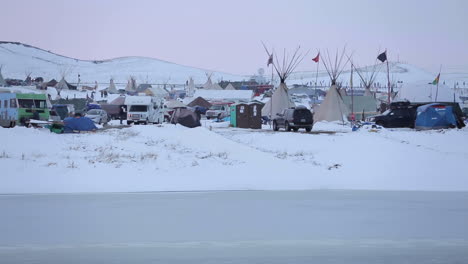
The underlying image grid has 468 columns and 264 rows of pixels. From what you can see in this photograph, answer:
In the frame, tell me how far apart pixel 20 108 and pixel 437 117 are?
24.1 meters

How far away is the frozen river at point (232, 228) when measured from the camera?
25.7 ft

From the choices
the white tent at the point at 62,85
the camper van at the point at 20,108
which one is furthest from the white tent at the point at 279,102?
the white tent at the point at 62,85

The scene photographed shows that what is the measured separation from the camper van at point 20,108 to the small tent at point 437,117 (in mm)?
22394

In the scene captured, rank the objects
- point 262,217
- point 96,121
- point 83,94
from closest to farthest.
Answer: point 262,217, point 96,121, point 83,94

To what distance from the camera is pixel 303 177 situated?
53.1ft

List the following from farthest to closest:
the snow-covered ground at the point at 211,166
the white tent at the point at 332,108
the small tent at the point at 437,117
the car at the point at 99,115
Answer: the white tent at the point at 332,108
the car at the point at 99,115
the small tent at the point at 437,117
the snow-covered ground at the point at 211,166

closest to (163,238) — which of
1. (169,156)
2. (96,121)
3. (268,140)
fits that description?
(169,156)

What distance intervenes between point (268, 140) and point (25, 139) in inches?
423

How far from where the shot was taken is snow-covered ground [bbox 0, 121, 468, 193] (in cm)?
1504

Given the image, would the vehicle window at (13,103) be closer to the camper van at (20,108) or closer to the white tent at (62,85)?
the camper van at (20,108)

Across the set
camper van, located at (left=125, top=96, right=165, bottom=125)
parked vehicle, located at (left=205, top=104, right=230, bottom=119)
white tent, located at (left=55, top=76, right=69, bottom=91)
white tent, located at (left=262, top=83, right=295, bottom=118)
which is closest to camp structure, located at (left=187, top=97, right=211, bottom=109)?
parked vehicle, located at (left=205, top=104, right=230, bottom=119)

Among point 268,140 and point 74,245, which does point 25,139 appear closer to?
point 268,140

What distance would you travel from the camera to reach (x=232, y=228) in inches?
380

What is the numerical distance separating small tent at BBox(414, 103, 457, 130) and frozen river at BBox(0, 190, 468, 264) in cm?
2290
